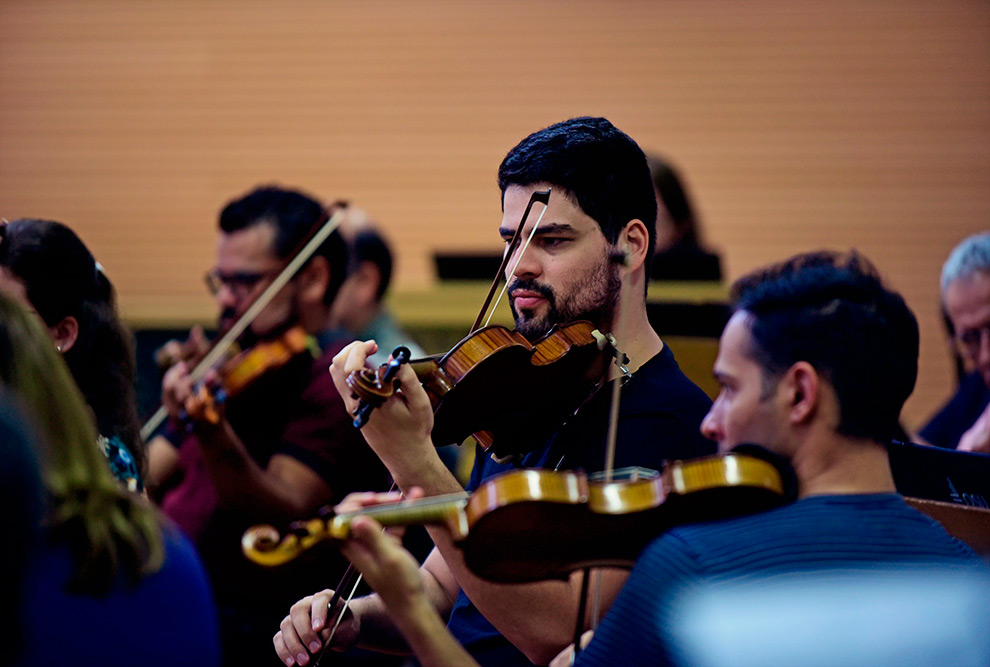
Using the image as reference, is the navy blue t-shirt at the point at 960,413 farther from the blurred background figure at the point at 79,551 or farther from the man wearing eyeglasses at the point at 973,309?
the blurred background figure at the point at 79,551

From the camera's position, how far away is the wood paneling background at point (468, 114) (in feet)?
17.4

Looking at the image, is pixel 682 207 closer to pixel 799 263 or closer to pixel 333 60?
pixel 799 263

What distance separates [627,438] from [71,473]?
2.93 ft

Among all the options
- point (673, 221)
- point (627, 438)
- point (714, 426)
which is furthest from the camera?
point (673, 221)

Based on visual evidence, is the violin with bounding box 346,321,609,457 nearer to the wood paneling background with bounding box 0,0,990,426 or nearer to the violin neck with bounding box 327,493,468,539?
the violin neck with bounding box 327,493,468,539

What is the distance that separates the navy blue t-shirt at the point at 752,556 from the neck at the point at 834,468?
35mm

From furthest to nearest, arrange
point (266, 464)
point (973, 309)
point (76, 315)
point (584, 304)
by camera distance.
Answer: point (973, 309) < point (266, 464) < point (76, 315) < point (584, 304)

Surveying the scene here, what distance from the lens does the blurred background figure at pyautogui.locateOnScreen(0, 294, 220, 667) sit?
1.14 meters

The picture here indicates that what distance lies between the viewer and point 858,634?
1227 mm

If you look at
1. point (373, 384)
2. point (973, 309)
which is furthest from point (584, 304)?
point (973, 309)

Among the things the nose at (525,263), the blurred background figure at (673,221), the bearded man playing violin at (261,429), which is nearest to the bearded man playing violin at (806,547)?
the nose at (525,263)

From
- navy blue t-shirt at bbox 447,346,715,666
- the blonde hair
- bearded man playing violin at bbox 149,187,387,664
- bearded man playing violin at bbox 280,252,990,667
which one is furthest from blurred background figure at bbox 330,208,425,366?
the blonde hair

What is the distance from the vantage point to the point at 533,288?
191cm

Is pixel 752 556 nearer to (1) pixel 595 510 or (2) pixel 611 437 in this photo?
(1) pixel 595 510
